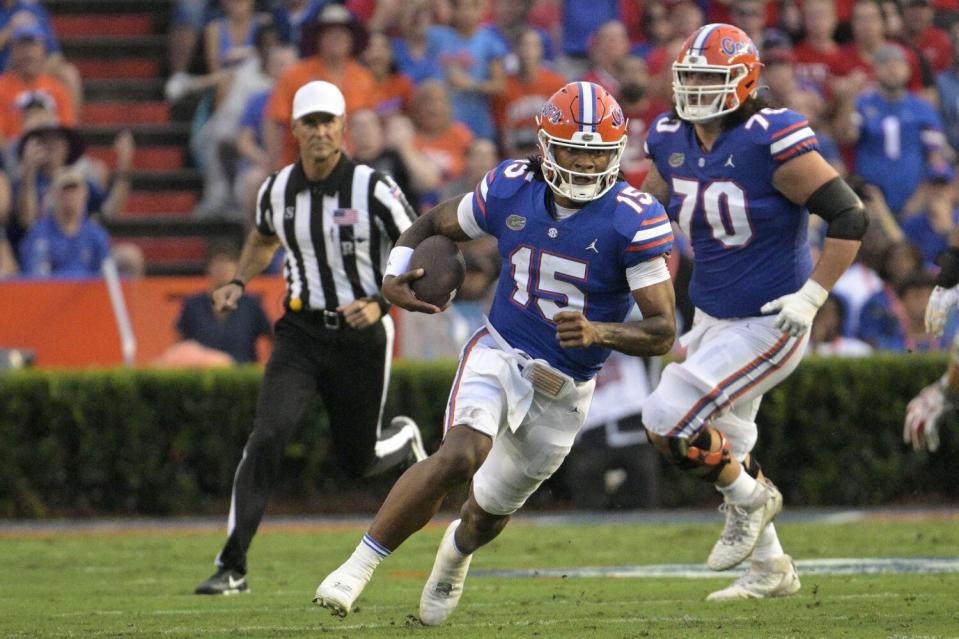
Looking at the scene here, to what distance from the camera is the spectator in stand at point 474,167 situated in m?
12.5

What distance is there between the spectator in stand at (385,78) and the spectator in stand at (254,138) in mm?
649

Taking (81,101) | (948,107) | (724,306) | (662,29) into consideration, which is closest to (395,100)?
(662,29)

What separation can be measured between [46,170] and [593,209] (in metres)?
8.09

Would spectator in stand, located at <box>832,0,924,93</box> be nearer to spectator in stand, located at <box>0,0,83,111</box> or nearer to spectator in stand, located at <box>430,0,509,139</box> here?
spectator in stand, located at <box>430,0,509,139</box>

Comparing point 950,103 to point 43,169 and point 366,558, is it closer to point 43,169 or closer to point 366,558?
point 43,169

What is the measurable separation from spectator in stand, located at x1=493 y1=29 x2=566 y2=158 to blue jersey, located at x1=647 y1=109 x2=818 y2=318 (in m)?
6.76

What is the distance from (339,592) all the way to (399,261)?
3.83ft

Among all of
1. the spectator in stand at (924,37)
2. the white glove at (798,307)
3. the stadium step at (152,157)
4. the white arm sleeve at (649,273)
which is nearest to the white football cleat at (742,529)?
the white glove at (798,307)

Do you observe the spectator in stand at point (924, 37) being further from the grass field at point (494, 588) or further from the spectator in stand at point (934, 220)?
the grass field at point (494, 588)

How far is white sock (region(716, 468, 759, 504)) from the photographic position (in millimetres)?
6395

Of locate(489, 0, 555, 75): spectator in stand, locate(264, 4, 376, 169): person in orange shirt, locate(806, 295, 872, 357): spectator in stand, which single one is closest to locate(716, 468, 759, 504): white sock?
locate(806, 295, 872, 357): spectator in stand

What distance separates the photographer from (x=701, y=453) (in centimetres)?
625

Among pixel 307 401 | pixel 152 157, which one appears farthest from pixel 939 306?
pixel 152 157

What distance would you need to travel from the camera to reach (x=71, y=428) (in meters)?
10.7
